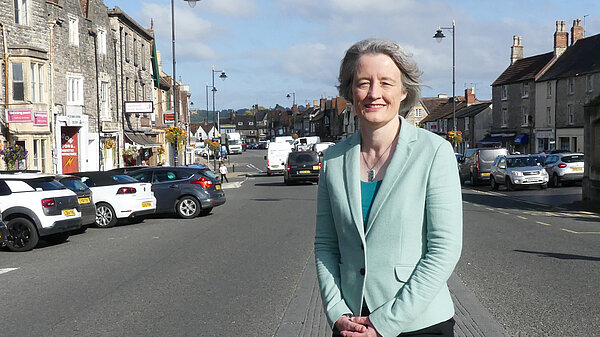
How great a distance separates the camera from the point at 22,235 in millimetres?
13500

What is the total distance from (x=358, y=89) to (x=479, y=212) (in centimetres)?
1740

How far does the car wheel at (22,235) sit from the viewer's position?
528 inches

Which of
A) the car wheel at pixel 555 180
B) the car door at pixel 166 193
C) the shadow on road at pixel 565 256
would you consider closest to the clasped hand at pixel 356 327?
the shadow on road at pixel 565 256

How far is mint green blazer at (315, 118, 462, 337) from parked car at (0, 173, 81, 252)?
1196 centimetres

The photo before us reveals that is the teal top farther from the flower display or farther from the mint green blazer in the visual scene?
the flower display

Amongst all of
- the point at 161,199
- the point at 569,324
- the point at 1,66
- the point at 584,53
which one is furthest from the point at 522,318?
the point at 584,53

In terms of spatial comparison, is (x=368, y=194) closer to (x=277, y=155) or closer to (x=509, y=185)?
(x=509, y=185)

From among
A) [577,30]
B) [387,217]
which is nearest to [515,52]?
[577,30]

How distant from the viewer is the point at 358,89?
9.57ft

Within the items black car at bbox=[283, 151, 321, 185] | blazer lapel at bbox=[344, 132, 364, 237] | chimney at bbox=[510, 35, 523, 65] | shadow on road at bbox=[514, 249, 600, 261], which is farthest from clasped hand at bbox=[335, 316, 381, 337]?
chimney at bbox=[510, 35, 523, 65]

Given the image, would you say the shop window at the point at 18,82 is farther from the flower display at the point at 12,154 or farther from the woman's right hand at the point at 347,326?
the woman's right hand at the point at 347,326

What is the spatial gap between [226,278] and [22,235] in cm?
615

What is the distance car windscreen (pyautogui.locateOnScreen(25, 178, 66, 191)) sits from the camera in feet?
45.9

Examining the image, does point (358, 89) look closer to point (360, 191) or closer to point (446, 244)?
point (360, 191)
